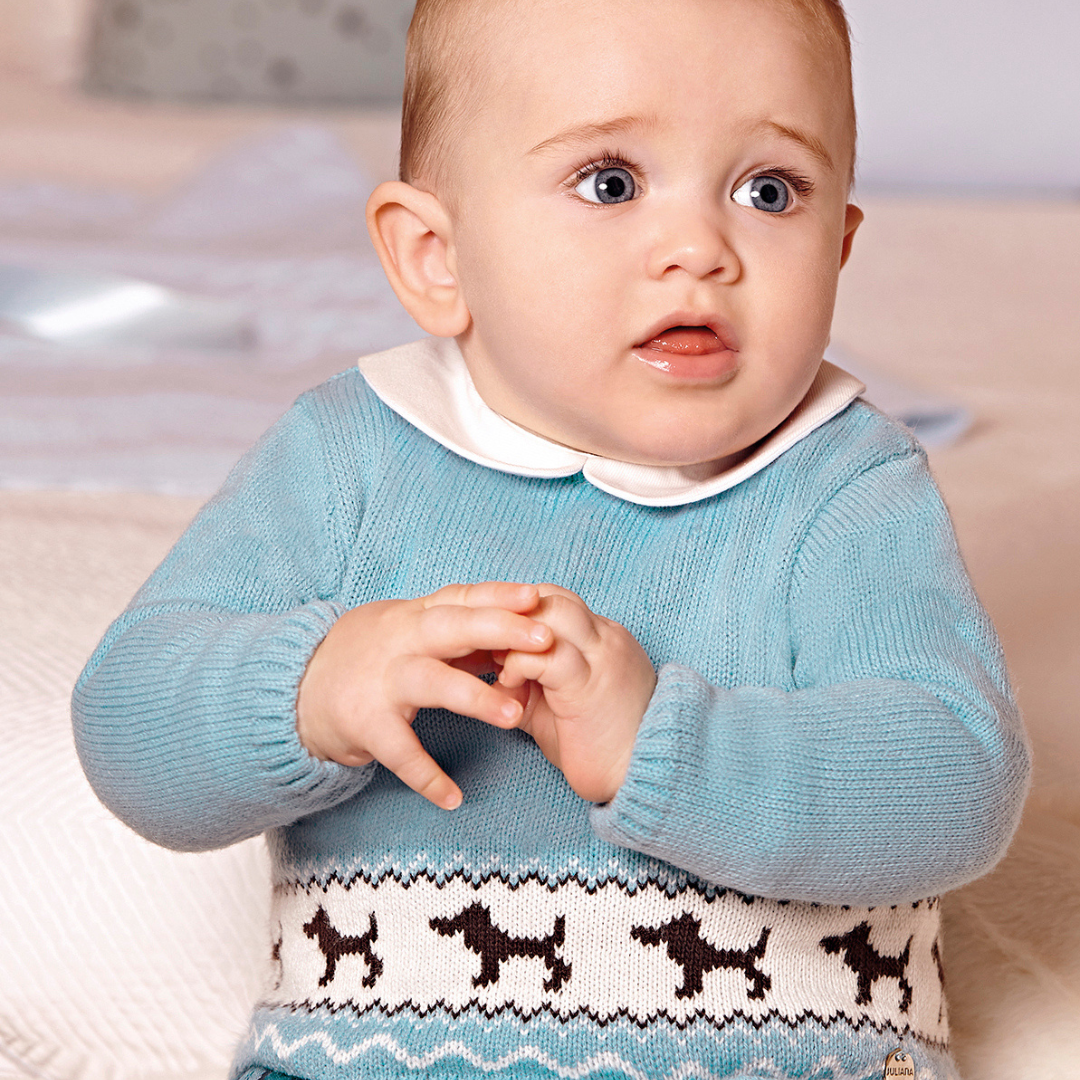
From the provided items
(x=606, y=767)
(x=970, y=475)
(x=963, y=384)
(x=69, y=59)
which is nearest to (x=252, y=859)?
(x=606, y=767)

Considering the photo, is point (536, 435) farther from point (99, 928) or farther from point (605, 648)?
point (99, 928)

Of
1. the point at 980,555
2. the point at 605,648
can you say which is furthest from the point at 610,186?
the point at 980,555

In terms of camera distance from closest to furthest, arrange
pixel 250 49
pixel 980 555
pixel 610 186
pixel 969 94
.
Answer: pixel 610 186
pixel 980 555
pixel 969 94
pixel 250 49

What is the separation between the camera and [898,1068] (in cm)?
76

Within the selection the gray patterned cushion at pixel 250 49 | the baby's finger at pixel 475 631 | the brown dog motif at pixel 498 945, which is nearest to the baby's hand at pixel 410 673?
the baby's finger at pixel 475 631

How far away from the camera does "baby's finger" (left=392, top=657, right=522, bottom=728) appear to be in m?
0.65

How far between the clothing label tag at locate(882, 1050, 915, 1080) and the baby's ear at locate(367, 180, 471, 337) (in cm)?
48

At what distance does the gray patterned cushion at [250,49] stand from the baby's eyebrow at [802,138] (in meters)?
2.47

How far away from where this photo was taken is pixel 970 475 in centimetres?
149

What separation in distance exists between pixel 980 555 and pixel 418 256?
699 millimetres

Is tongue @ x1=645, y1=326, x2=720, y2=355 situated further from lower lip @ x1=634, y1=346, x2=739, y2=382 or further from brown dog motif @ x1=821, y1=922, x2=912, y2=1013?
brown dog motif @ x1=821, y1=922, x2=912, y2=1013

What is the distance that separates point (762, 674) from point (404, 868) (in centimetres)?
22

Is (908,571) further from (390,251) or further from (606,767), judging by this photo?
(390,251)

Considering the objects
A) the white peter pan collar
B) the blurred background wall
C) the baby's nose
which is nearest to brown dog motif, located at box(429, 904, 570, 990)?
the white peter pan collar
